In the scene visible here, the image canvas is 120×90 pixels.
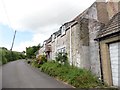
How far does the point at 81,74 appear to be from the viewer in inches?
648

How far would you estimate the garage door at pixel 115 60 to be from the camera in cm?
1420

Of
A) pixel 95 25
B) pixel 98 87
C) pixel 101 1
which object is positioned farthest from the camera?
A: pixel 101 1

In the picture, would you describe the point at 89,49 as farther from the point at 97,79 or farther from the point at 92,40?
the point at 97,79

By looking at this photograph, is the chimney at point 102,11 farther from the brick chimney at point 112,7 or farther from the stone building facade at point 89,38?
the brick chimney at point 112,7

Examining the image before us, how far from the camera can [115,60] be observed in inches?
575

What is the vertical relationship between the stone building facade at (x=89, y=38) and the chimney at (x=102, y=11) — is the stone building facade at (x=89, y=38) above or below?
below

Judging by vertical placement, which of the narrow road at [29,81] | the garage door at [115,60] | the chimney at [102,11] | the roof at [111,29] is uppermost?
the chimney at [102,11]

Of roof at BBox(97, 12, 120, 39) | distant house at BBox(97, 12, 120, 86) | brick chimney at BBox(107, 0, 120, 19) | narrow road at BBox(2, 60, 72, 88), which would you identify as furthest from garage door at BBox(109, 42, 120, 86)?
brick chimney at BBox(107, 0, 120, 19)

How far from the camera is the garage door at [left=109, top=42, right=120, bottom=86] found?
14.2 metres

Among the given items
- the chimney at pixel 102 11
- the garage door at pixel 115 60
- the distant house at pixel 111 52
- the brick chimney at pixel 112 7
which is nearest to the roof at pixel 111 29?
the distant house at pixel 111 52

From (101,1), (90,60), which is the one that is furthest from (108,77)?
(101,1)

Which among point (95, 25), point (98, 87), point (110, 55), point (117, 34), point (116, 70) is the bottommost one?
point (98, 87)

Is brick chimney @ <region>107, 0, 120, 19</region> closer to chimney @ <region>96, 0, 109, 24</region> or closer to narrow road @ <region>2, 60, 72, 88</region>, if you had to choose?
chimney @ <region>96, 0, 109, 24</region>

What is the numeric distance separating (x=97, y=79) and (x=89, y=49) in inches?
152
